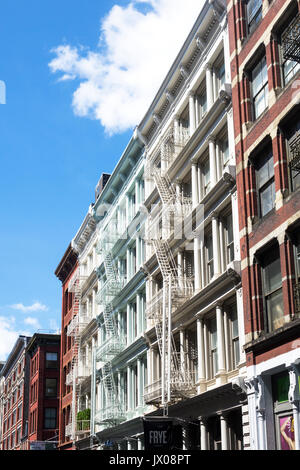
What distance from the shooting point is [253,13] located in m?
25.9

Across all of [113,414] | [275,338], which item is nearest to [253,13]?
[275,338]

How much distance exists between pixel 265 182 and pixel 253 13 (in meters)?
7.23

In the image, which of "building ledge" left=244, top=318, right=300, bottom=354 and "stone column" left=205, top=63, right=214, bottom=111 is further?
"stone column" left=205, top=63, right=214, bottom=111

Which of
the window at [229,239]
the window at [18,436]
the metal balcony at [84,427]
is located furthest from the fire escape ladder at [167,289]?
the window at [18,436]

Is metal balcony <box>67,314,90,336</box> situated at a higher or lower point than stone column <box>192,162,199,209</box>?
lower

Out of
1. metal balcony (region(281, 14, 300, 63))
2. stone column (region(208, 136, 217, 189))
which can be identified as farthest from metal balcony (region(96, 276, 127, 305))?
metal balcony (region(281, 14, 300, 63))

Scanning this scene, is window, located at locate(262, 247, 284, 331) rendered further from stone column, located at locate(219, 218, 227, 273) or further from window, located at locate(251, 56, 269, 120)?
window, located at locate(251, 56, 269, 120)

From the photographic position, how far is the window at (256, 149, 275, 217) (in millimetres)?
23000

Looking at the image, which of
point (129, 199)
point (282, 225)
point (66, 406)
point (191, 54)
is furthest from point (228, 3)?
point (66, 406)

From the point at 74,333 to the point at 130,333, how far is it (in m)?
15.4

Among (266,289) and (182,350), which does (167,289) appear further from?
(266,289)

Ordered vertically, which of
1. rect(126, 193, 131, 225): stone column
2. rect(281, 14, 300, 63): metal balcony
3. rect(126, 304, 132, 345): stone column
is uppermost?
rect(126, 193, 131, 225): stone column

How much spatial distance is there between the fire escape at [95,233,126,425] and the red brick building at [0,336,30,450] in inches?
1791
